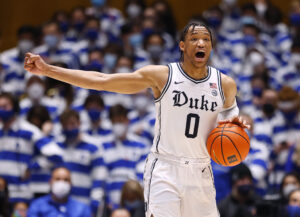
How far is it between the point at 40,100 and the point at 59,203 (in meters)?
2.50

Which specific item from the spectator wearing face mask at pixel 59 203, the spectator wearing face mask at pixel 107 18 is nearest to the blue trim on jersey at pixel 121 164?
the spectator wearing face mask at pixel 59 203

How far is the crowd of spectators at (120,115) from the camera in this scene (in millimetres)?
7824

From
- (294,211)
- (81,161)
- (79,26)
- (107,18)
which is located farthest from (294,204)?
(107,18)

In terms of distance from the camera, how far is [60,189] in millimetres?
7691

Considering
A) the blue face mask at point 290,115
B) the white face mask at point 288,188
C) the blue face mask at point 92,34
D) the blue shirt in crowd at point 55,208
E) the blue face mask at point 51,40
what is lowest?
the blue shirt in crowd at point 55,208

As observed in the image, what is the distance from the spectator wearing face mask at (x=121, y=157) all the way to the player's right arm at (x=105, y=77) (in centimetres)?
332

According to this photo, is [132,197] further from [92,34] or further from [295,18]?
[295,18]

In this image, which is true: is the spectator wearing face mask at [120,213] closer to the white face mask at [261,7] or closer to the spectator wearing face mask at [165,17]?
the spectator wearing face mask at [165,17]

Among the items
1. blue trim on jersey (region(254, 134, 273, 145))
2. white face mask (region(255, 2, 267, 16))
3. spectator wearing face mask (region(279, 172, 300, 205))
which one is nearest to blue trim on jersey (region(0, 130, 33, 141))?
blue trim on jersey (region(254, 134, 273, 145))

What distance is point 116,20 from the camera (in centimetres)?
1297

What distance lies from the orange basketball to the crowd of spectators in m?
0.99

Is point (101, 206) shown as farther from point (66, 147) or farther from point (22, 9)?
point (22, 9)

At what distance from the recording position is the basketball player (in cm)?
515

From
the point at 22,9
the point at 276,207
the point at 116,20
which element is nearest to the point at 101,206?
the point at 276,207
